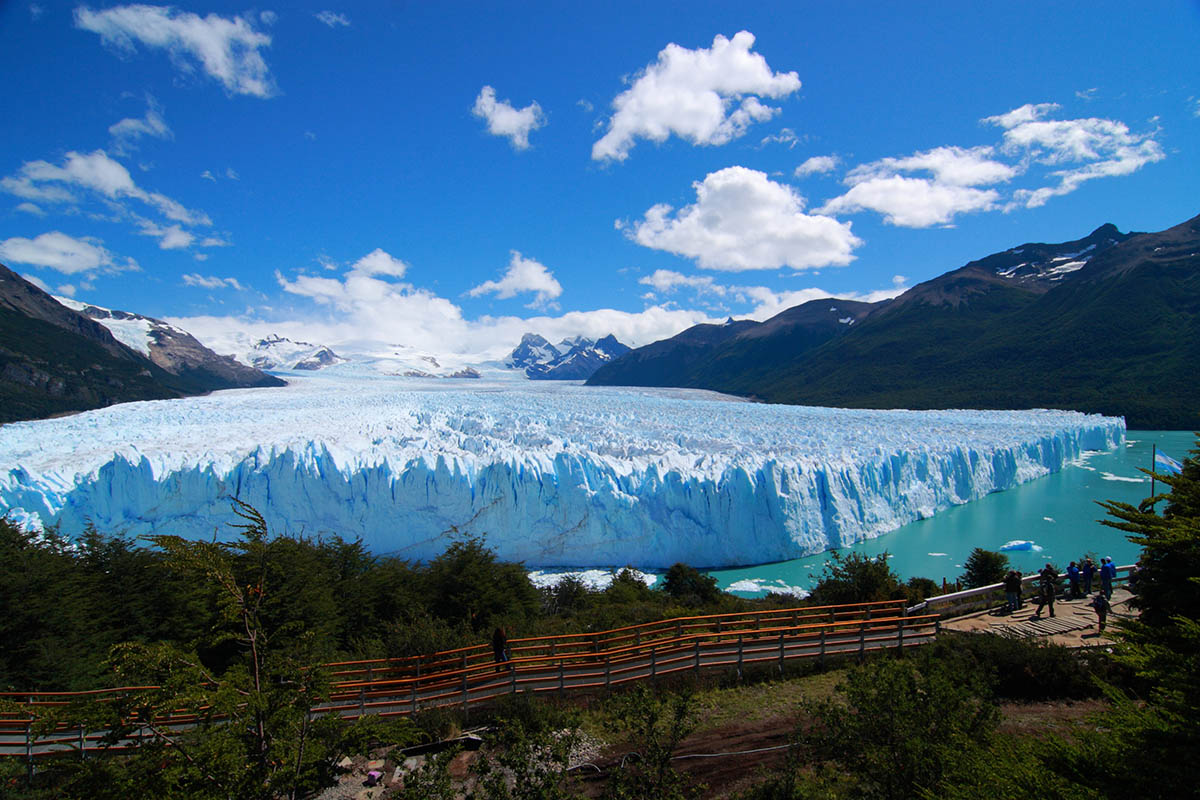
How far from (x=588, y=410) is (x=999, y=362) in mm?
60833

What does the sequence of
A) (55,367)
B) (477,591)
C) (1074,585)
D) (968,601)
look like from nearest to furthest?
(1074,585)
(968,601)
(477,591)
(55,367)

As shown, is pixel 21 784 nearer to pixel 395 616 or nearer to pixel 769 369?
pixel 395 616

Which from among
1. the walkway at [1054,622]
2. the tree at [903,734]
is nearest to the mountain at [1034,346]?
the walkway at [1054,622]

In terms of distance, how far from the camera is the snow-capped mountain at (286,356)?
487 ft

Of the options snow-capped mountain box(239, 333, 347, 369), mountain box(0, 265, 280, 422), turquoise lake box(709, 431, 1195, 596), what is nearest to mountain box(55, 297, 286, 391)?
mountain box(0, 265, 280, 422)

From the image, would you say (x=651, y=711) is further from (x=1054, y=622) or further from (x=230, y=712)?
(x=1054, y=622)

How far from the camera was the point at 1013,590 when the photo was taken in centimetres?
936

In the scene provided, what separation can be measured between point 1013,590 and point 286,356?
177m

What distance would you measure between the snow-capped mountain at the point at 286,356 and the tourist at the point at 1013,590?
157140mm

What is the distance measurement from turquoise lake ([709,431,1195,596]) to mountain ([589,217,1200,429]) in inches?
1182

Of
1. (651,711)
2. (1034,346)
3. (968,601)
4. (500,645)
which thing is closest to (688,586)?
(968,601)

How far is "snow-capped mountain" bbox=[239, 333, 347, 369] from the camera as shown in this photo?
148500mm

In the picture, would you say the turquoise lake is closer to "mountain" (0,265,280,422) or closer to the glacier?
the glacier

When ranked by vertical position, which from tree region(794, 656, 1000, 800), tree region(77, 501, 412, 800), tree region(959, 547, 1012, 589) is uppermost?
tree region(77, 501, 412, 800)
